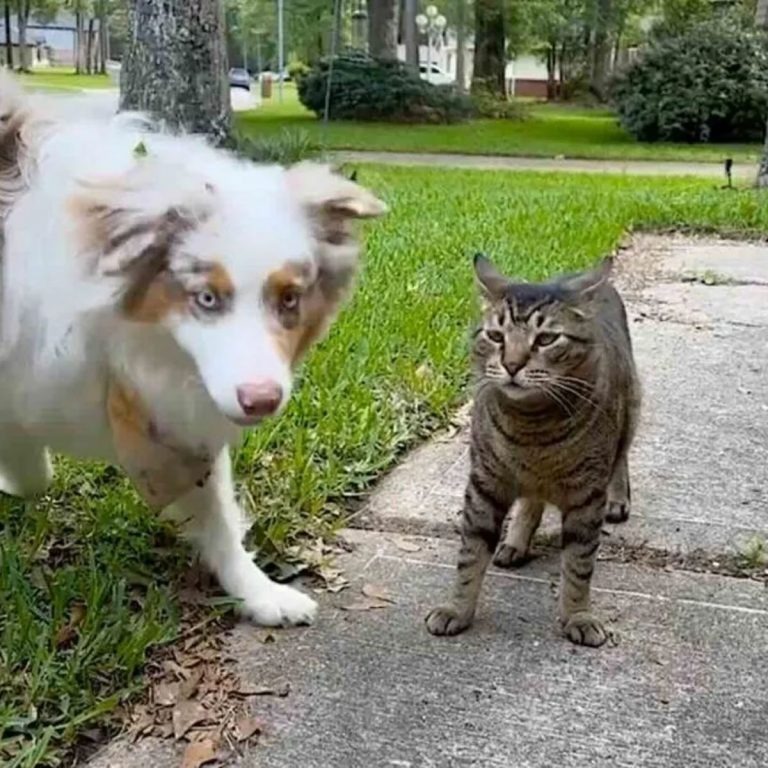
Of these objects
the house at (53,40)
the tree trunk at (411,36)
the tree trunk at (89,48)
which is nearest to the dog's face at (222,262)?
the tree trunk at (411,36)

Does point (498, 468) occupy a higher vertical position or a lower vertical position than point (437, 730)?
higher

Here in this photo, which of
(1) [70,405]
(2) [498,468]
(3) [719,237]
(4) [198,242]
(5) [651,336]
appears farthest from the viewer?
(3) [719,237]

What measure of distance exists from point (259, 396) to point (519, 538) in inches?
46.3

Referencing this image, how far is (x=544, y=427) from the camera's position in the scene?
2.55 meters

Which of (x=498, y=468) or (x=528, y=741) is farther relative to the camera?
(x=498, y=468)

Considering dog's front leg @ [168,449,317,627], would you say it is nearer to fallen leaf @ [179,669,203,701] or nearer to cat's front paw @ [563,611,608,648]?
fallen leaf @ [179,669,203,701]

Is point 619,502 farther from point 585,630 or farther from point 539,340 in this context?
point 539,340

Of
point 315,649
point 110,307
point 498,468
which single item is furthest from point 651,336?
point 110,307

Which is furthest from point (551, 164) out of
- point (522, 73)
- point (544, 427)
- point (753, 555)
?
point (522, 73)

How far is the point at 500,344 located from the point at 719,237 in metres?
6.29

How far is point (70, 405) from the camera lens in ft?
7.90

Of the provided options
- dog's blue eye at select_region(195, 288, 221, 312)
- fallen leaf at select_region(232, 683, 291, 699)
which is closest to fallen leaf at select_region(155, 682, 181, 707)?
fallen leaf at select_region(232, 683, 291, 699)

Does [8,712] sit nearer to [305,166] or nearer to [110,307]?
[110,307]

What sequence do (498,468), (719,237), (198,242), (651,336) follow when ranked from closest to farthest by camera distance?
(198,242) → (498,468) → (651,336) → (719,237)
